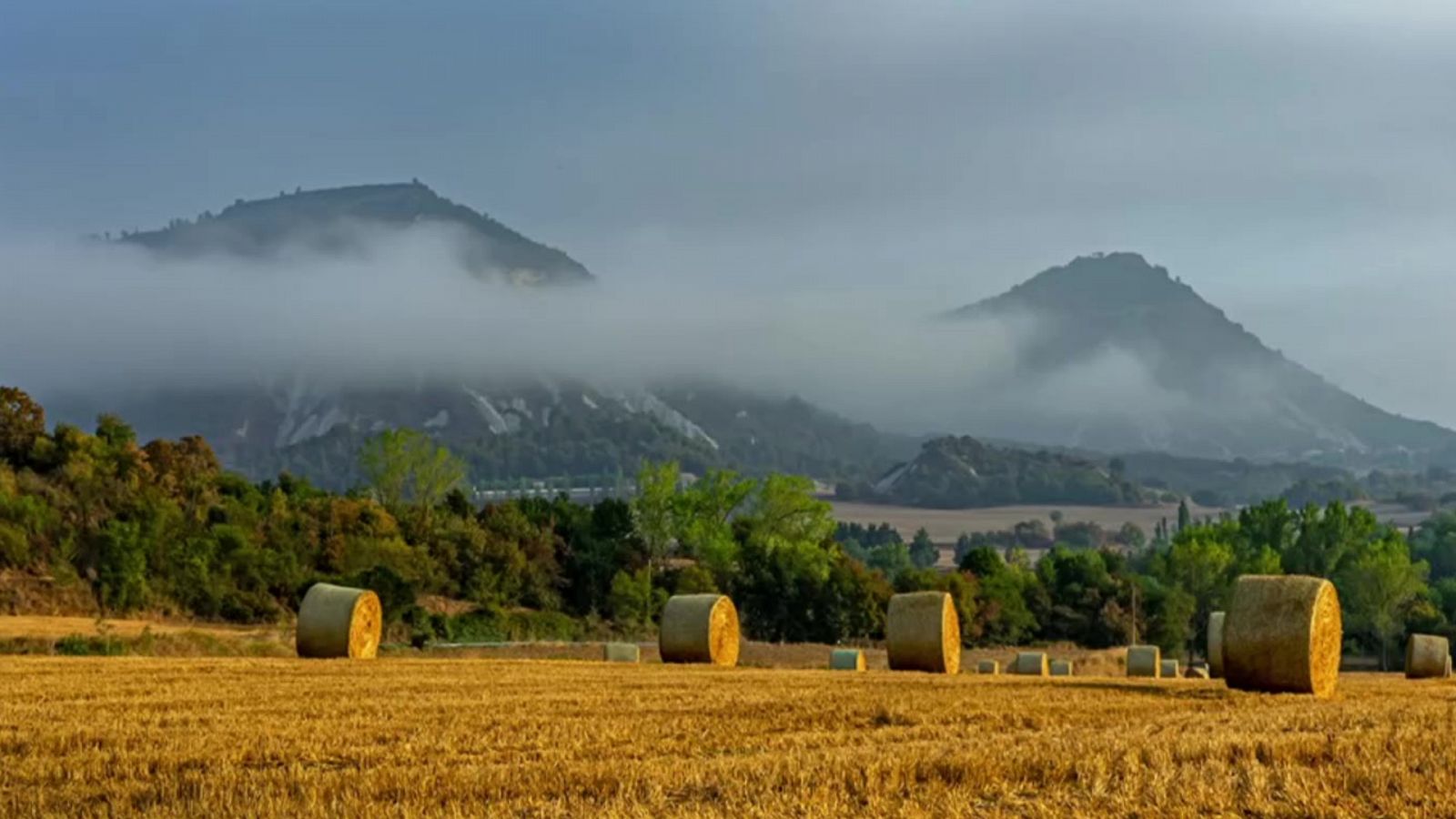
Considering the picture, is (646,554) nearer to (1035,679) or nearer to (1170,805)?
(1035,679)

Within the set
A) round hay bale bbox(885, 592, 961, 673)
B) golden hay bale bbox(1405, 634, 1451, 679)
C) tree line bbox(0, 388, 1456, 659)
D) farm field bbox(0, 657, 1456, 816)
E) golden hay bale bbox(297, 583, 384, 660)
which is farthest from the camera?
tree line bbox(0, 388, 1456, 659)

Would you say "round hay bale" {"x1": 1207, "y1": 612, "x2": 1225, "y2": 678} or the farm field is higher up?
the farm field

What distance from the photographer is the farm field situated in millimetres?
9508

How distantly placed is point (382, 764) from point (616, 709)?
225 inches

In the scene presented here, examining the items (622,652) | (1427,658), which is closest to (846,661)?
(622,652)

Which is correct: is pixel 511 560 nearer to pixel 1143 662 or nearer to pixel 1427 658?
pixel 1143 662

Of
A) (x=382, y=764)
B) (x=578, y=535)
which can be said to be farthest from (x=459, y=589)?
(x=382, y=764)

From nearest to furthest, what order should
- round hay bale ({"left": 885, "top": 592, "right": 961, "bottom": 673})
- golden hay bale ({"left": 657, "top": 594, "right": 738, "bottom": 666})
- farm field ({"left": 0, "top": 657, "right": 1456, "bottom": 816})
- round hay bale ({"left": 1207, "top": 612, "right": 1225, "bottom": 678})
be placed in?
farm field ({"left": 0, "top": 657, "right": 1456, "bottom": 816})
round hay bale ({"left": 885, "top": 592, "right": 961, "bottom": 673})
golden hay bale ({"left": 657, "top": 594, "right": 738, "bottom": 666})
round hay bale ({"left": 1207, "top": 612, "right": 1225, "bottom": 678})

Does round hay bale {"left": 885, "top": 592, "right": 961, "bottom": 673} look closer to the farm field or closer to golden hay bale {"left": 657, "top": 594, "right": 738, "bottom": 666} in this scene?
golden hay bale {"left": 657, "top": 594, "right": 738, "bottom": 666}

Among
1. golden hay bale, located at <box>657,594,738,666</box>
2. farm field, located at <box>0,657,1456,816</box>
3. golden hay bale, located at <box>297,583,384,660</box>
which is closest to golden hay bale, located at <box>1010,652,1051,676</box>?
golden hay bale, located at <box>657,594,738,666</box>

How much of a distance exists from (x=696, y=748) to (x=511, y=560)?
206ft

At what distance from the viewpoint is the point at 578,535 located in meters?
83.6

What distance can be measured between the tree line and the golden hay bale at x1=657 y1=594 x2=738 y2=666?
19084 mm

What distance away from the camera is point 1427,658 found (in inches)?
1574
